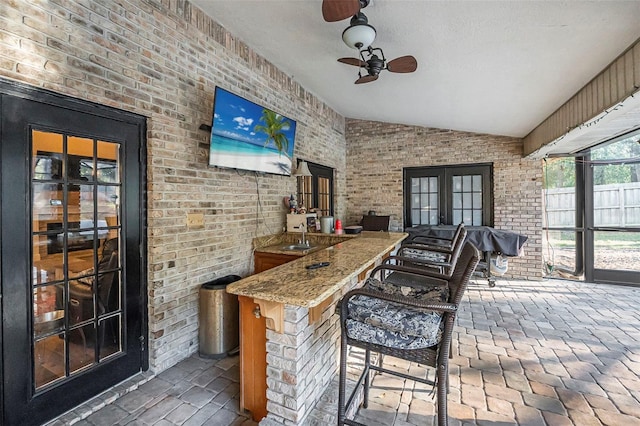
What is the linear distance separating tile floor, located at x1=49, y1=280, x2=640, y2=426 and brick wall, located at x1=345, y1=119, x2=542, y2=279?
2.17 metres

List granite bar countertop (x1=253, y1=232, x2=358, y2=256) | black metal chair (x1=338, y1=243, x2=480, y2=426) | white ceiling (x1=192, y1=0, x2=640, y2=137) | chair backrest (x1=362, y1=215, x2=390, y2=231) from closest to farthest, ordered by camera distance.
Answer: black metal chair (x1=338, y1=243, x2=480, y2=426), white ceiling (x1=192, y1=0, x2=640, y2=137), granite bar countertop (x1=253, y1=232, x2=358, y2=256), chair backrest (x1=362, y1=215, x2=390, y2=231)

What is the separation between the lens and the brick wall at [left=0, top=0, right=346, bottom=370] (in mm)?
1734

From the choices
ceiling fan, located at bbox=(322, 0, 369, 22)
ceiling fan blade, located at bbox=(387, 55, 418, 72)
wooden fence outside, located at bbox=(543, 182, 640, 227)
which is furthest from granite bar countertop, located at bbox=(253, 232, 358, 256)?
wooden fence outside, located at bbox=(543, 182, 640, 227)

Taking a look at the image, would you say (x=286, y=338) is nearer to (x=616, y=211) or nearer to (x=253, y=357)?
(x=253, y=357)

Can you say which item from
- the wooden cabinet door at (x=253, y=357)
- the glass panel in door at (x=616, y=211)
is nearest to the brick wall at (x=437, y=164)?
the glass panel in door at (x=616, y=211)

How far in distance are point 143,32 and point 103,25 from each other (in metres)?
0.30

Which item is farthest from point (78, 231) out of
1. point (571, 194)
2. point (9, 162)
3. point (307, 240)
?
point (571, 194)

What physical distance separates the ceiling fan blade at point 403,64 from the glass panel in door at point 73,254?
7.87 ft

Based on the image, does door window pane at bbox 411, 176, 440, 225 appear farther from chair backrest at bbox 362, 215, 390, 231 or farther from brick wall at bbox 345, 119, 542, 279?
chair backrest at bbox 362, 215, 390, 231

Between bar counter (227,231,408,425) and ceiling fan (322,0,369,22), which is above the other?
ceiling fan (322,0,369,22)

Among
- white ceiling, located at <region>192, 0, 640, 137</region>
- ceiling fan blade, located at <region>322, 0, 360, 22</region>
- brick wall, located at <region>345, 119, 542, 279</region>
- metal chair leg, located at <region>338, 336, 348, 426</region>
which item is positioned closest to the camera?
metal chair leg, located at <region>338, 336, 348, 426</region>

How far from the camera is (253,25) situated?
114 inches

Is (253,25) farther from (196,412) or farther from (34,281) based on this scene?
(196,412)

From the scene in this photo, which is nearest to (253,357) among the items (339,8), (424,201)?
(339,8)
